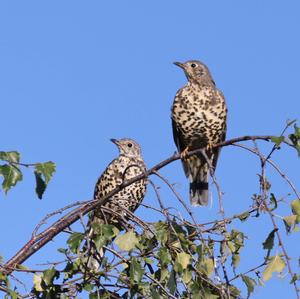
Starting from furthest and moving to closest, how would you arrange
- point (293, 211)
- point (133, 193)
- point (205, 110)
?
point (133, 193), point (205, 110), point (293, 211)

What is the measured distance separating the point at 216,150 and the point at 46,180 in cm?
459

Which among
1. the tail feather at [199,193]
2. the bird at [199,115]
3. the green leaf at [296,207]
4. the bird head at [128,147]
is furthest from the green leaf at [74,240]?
the bird head at [128,147]

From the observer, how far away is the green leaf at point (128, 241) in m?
4.01

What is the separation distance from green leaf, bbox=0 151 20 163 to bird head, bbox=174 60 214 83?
463 cm

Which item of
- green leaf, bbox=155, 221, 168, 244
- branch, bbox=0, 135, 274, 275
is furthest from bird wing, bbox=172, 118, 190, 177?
green leaf, bbox=155, 221, 168, 244

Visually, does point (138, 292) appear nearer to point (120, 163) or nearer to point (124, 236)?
point (124, 236)

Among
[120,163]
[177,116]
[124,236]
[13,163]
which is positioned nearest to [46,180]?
[13,163]

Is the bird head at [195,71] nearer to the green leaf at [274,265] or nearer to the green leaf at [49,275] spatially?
the green leaf at [49,275]

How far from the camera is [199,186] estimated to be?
8.41 meters

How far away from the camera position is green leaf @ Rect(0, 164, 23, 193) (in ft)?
11.4

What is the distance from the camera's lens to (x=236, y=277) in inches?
156

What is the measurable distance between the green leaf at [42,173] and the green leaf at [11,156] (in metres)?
0.13

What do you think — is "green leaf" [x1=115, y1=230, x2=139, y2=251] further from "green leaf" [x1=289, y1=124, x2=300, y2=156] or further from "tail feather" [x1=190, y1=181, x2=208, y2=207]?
"tail feather" [x1=190, y1=181, x2=208, y2=207]

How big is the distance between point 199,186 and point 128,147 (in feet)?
3.80
